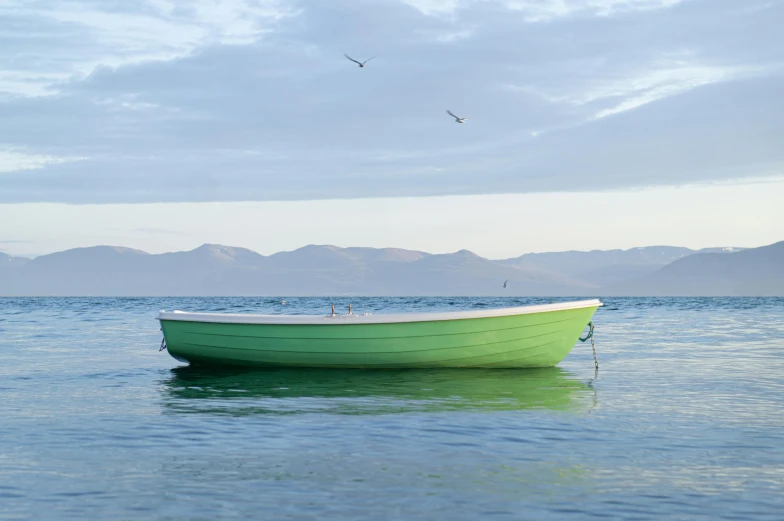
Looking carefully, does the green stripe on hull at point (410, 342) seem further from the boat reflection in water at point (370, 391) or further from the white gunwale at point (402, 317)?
the boat reflection in water at point (370, 391)

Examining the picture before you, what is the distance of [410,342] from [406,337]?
0.58ft

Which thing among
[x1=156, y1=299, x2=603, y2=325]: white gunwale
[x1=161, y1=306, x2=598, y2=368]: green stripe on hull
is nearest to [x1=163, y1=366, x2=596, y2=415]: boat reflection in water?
[x1=161, y1=306, x2=598, y2=368]: green stripe on hull

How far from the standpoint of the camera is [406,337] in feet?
68.8

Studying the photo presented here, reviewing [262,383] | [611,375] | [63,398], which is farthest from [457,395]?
[63,398]

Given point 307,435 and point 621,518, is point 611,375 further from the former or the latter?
point 621,518

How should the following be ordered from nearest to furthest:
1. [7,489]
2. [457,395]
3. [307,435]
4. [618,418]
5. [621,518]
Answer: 1. [621,518]
2. [7,489]
3. [307,435]
4. [618,418]
5. [457,395]

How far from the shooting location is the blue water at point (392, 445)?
350 inches

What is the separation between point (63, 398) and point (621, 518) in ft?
45.2

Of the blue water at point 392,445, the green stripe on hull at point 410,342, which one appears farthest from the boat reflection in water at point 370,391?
the green stripe on hull at point 410,342

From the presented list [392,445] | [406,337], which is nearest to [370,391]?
[406,337]

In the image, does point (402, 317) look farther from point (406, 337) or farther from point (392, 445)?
point (392, 445)

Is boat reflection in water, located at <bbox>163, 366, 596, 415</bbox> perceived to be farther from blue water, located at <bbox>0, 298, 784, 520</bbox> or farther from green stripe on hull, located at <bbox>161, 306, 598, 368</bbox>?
green stripe on hull, located at <bbox>161, 306, 598, 368</bbox>

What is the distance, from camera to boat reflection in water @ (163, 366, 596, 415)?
16.2 meters

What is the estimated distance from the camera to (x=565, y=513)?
335 inches
